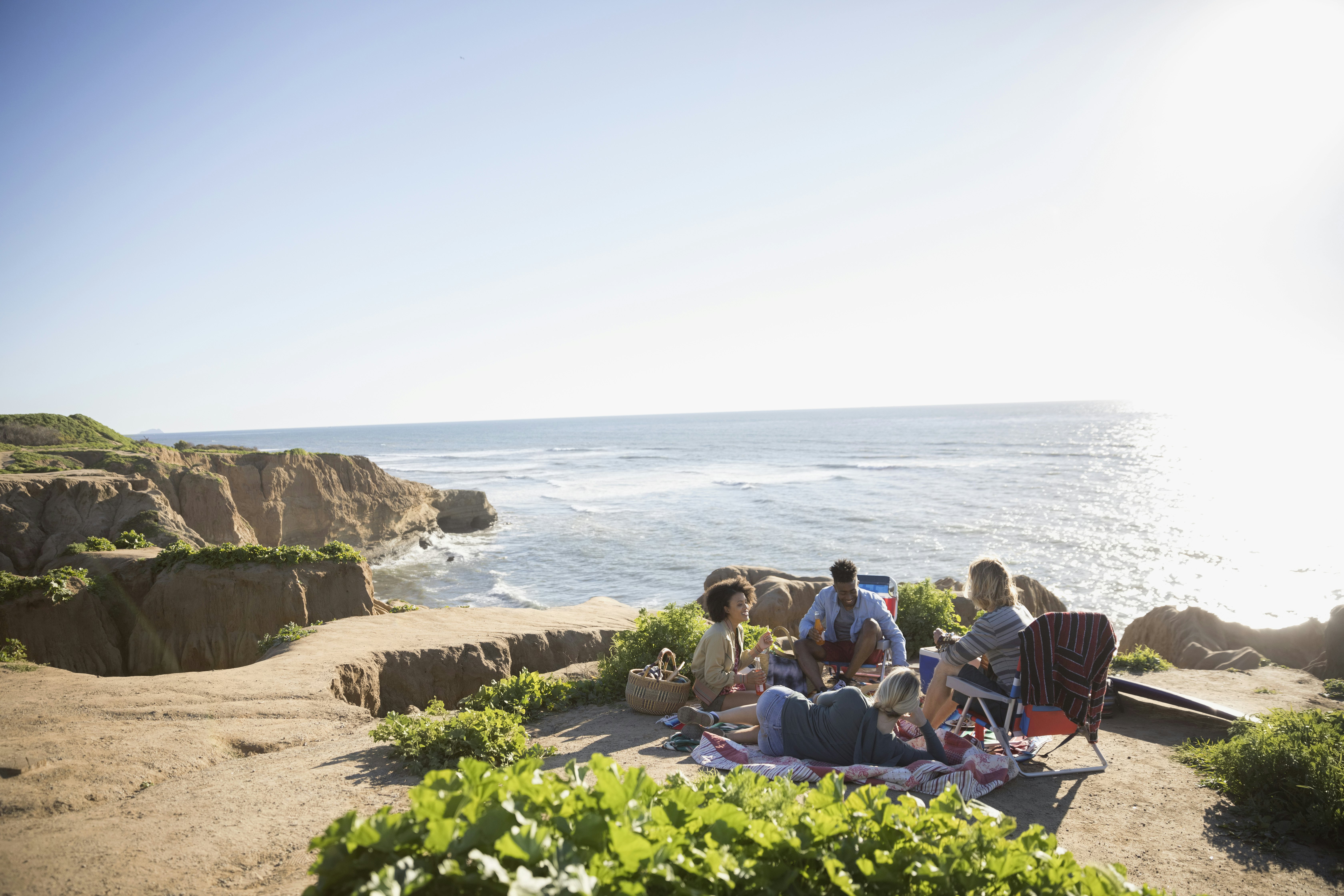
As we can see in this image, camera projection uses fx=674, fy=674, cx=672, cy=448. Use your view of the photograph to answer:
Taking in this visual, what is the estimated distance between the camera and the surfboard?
5930 mm

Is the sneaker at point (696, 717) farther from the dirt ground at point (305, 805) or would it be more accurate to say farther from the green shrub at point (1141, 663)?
the green shrub at point (1141, 663)

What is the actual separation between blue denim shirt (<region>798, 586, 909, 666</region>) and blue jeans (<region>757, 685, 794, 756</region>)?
→ 1.36 meters

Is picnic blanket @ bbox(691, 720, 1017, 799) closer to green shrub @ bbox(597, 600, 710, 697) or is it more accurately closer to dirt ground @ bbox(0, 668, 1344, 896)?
dirt ground @ bbox(0, 668, 1344, 896)

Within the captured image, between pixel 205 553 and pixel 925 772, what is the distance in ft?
34.7

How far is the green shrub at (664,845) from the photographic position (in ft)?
5.76

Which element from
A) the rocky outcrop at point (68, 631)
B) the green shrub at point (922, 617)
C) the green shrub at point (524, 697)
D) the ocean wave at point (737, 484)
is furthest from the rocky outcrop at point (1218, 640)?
the ocean wave at point (737, 484)

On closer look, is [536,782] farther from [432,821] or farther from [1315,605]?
[1315,605]

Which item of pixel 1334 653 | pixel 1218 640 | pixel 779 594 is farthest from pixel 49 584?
pixel 1218 640

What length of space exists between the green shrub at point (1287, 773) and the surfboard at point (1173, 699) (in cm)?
77

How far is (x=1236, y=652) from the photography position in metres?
9.86

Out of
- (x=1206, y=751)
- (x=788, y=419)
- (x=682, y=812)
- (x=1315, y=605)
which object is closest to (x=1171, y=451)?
(x=1315, y=605)

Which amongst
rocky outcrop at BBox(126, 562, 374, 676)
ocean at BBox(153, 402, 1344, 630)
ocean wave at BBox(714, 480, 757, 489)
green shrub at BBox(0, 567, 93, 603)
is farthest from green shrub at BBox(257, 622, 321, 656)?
ocean wave at BBox(714, 480, 757, 489)

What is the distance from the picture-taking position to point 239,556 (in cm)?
1034

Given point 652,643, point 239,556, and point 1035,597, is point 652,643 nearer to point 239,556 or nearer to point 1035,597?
point 239,556
